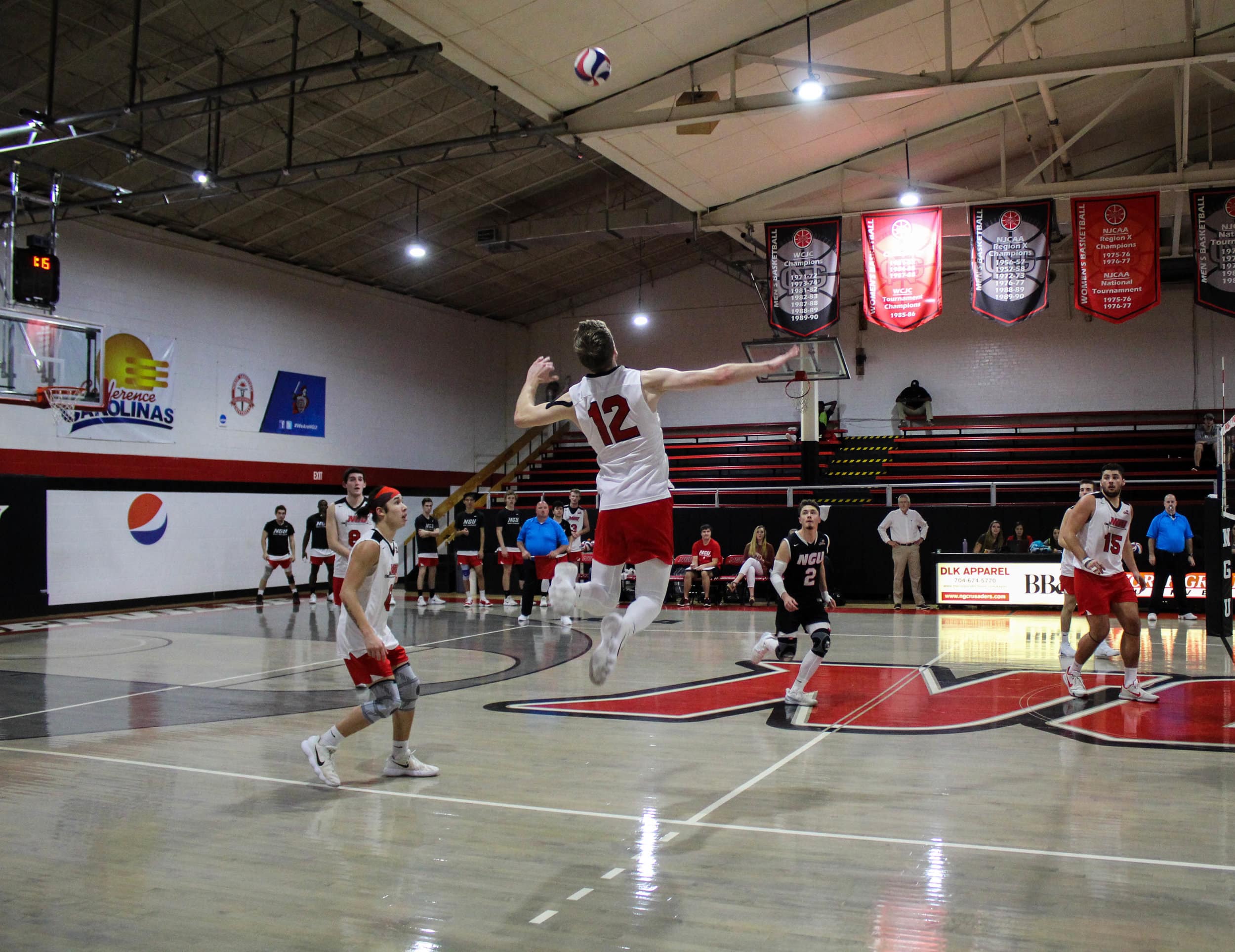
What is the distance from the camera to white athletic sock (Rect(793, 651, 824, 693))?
26.2 feet

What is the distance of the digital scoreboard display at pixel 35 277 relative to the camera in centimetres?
1164

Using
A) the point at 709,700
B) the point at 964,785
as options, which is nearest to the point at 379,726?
the point at 709,700

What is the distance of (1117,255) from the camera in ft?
46.0

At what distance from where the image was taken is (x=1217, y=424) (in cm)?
2114

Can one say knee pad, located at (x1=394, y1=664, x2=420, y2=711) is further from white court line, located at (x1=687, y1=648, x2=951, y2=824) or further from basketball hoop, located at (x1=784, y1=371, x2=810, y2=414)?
basketball hoop, located at (x1=784, y1=371, x2=810, y2=414)

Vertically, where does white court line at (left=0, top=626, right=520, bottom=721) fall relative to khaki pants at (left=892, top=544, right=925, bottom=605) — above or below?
below

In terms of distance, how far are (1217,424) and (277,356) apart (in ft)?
66.9

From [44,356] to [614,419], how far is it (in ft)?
34.8

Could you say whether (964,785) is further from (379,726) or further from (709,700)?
(379,726)

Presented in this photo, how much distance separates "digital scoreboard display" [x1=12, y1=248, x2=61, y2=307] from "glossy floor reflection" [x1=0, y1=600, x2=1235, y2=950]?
15.3 ft

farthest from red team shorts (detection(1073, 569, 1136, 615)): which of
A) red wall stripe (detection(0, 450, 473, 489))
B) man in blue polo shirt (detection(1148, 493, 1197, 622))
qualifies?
red wall stripe (detection(0, 450, 473, 489))

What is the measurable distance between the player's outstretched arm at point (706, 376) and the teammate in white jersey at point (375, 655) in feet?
Answer: 5.48

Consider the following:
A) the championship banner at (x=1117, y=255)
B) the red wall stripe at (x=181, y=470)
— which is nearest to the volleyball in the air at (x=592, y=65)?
the championship banner at (x=1117, y=255)

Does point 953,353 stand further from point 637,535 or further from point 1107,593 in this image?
point 637,535
